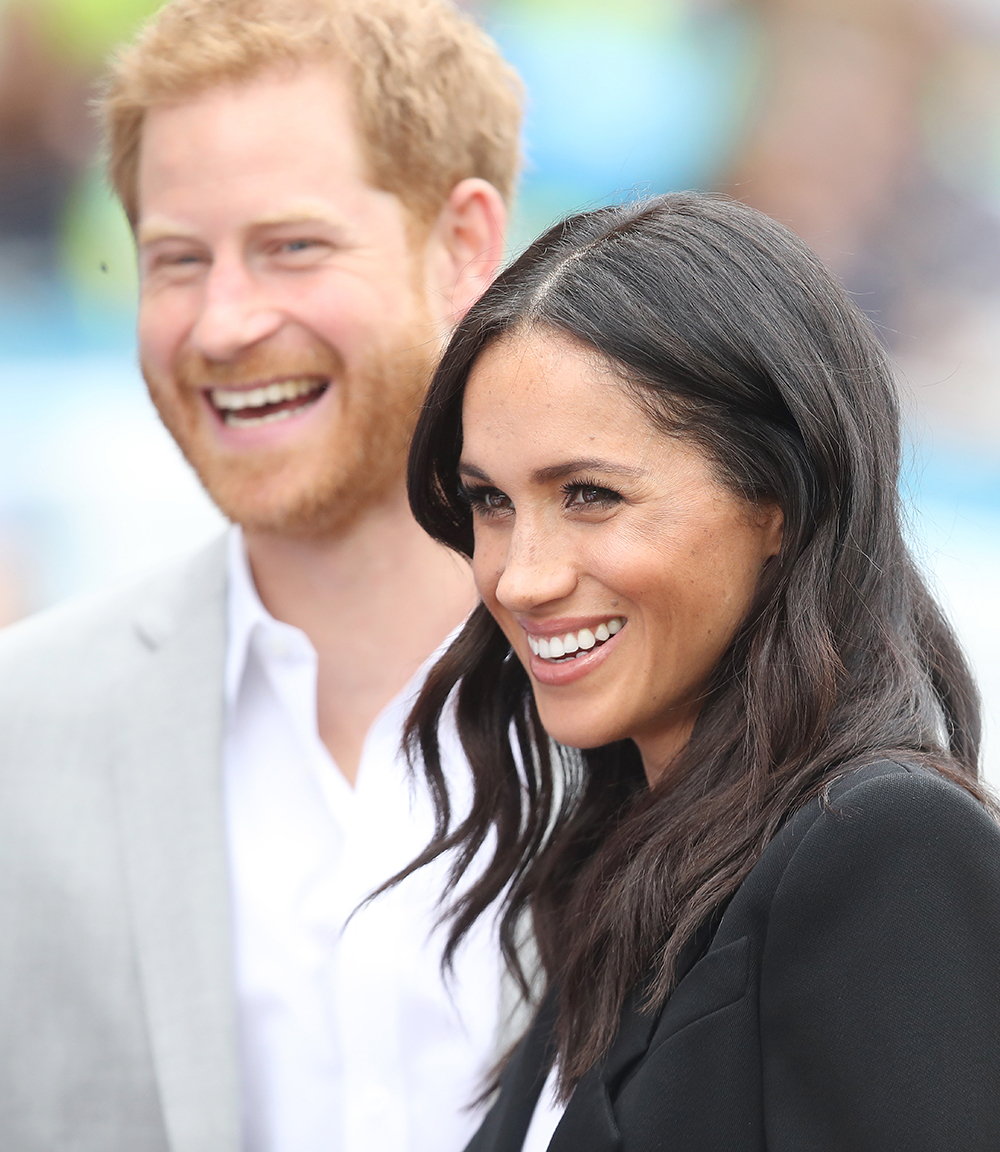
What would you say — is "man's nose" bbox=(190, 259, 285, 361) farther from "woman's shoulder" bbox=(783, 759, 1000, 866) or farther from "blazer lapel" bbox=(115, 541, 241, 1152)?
"woman's shoulder" bbox=(783, 759, 1000, 866)

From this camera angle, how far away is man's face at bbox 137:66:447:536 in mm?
2057

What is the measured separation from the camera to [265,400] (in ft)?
7.00

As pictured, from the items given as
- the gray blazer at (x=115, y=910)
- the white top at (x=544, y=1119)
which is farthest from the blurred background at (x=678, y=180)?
the white top at (x=544, y=1119)

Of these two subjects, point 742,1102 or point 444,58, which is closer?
point 742,1102

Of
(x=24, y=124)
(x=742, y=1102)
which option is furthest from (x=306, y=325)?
(x=24, y=124)

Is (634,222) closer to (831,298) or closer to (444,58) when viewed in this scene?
(831,298)

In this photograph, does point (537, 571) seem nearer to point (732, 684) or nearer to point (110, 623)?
point (732, 684)

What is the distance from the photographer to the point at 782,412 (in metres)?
1.33

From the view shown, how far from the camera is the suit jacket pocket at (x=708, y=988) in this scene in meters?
1.20

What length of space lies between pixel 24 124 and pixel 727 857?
4.02m

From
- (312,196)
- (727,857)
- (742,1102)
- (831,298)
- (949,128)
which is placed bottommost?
(742,1102)

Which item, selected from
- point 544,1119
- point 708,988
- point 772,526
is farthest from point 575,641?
point 544,1119

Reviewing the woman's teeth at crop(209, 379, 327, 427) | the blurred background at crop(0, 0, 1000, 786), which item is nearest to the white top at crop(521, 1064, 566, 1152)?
the woman's teeth at crop(209, 379, 327, 427)

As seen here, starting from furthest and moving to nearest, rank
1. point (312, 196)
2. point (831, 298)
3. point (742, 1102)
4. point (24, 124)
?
point (24, 124) → point (312, 196) → point (831, 298) → point (742, 1102)
